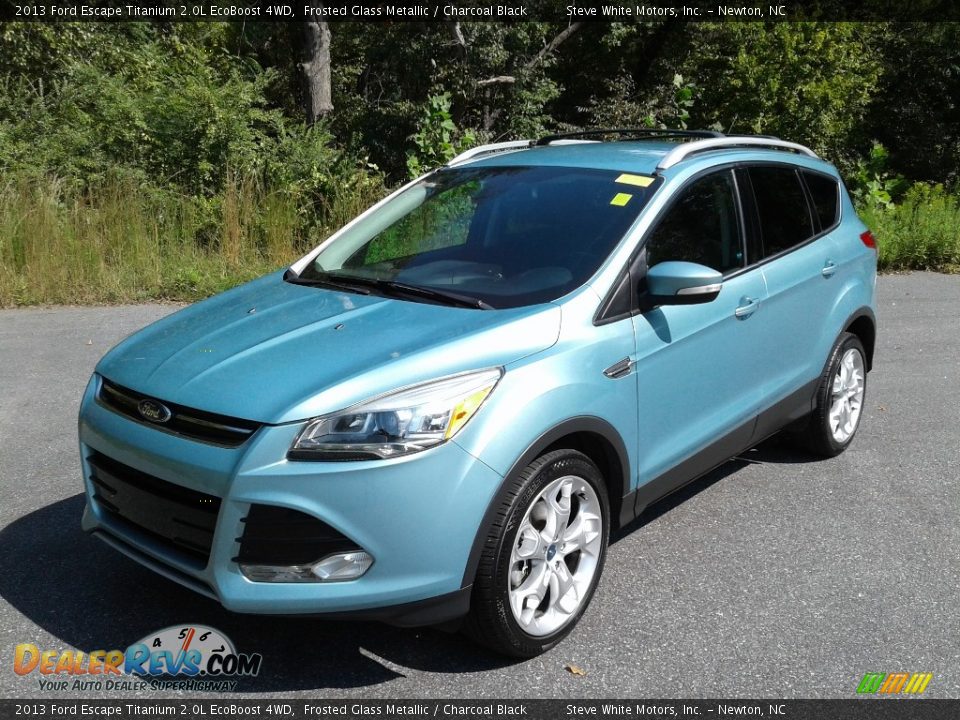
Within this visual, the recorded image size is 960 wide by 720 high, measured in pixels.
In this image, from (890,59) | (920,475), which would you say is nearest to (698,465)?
(920,475)

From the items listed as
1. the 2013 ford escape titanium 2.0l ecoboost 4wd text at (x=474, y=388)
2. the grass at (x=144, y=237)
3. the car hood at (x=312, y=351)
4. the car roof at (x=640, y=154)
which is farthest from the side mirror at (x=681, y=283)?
the grass at (x=144, y=237)

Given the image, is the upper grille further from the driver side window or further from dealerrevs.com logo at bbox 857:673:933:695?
dealerrevs.com logo at bbox 857:673:933:695

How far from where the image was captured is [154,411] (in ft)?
10.3

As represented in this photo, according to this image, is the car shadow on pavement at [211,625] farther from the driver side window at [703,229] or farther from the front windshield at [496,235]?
the driver side window at [703,229]

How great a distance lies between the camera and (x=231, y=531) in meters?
2.90

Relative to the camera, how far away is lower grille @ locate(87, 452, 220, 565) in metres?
2.98

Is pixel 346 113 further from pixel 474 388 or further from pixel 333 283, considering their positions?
pixel 474 388

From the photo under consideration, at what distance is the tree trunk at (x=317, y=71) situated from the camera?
19.0 m

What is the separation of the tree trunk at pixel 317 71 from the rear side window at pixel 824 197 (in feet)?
49.1

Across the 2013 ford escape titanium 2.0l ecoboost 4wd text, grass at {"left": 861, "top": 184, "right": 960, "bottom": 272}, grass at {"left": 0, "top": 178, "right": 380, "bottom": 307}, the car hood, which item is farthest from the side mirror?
grass at {"left": 861, "top": 184, "right": 960, "bottom": 272}

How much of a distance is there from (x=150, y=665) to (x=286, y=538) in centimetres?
85

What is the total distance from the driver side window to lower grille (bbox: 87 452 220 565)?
1.98 metres

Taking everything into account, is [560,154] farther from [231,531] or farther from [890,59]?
[890,59]

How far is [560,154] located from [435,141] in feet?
25.5
